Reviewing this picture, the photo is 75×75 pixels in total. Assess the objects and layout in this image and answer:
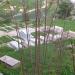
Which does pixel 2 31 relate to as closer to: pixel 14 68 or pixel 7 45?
pixel 7 45

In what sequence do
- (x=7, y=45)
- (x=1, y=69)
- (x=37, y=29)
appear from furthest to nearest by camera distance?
(x=7, y=45) → (x=1, y=69) → (x=37, y=29)

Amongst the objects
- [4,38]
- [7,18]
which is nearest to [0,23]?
[7,18]

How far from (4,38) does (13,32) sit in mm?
545

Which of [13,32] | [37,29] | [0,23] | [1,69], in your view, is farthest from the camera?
[0,23]

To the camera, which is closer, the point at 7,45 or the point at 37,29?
the point at 37,29

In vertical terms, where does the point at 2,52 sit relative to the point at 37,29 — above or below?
below

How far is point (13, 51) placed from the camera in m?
6.05

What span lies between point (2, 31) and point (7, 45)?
1296mm

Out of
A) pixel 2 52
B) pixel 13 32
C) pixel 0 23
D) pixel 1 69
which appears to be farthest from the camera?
pixel 0 23

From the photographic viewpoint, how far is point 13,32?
7.49 meters

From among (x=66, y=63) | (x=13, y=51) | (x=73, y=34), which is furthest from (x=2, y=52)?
(x=73, y=34)

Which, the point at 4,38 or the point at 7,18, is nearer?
the point at 4,38

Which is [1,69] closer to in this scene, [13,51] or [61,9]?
[13,51]

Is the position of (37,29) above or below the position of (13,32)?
above
